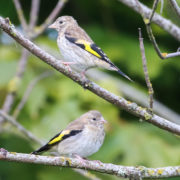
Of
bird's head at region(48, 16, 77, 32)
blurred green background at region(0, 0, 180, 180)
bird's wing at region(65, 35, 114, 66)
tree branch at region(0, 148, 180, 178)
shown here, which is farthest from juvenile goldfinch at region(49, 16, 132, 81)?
blurred green background at region(0, 0, 180, 180)

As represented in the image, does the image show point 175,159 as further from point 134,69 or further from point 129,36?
point 129,36

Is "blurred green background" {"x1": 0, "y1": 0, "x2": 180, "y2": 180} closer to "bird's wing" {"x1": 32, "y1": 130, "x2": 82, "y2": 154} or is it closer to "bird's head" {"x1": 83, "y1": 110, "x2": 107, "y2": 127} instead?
"bird's head" {"x1": 83, "y1": 110, "x2": 107, "y2": 127}

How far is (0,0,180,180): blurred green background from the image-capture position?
7.90 m

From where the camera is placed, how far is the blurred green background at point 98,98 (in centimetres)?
790

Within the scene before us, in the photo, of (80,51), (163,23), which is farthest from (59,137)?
(163,23)

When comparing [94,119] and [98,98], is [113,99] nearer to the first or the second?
[94,119]

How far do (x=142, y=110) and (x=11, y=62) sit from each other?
416 cm

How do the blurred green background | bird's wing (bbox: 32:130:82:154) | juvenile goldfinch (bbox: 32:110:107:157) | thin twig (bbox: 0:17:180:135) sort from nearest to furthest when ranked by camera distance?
thin twig (bbox: 0:17:180:135) → bird's wing (bbox: 32:130:82:154) → juvenile goldfinch (bbox: 32:110:107:157) → the blurred green background

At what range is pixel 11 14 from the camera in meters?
9.80

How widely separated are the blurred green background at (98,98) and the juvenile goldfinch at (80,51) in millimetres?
1626

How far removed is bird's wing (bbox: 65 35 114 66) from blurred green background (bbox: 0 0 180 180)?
1.72m

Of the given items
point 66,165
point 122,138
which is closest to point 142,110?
point 66,165

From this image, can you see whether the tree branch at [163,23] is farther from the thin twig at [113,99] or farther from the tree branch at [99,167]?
the tree branch at [99,167]

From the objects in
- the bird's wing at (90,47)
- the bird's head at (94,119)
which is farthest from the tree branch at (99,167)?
the bird's head at (94,119)
